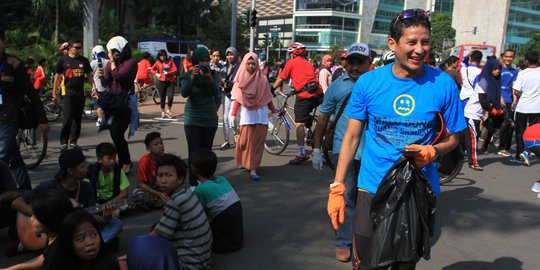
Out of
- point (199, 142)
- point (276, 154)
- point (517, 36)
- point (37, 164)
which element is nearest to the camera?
point (199, 142)

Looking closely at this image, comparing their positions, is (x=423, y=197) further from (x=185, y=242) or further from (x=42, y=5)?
(x=42, y=5)

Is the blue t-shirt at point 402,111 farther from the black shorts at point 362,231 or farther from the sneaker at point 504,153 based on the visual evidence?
the sneaker at point 504,153

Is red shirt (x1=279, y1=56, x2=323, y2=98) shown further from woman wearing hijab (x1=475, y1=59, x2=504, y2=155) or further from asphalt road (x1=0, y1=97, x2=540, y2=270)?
woman wearing hijab (x1=475, y1=59, x2=504, y2=155)

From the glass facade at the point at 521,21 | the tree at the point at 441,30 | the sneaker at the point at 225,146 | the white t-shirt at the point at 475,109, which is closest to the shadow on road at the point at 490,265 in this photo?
the white t-shirt at the point at 475,109

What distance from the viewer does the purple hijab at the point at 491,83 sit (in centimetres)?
759

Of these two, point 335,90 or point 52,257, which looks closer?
point 52,257

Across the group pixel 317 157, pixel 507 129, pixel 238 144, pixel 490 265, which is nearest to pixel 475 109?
pixel 507 129

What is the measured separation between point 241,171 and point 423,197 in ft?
14.7

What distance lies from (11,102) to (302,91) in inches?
171

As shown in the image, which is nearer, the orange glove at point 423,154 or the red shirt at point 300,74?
the orange glove at point 423,154

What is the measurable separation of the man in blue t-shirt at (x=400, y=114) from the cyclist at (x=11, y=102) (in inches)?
122

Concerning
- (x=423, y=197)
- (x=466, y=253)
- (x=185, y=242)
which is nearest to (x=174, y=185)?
(x=185, y=242)

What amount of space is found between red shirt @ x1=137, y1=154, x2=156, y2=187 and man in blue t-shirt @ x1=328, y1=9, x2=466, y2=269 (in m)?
2.73

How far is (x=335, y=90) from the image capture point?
3990 millimetres
